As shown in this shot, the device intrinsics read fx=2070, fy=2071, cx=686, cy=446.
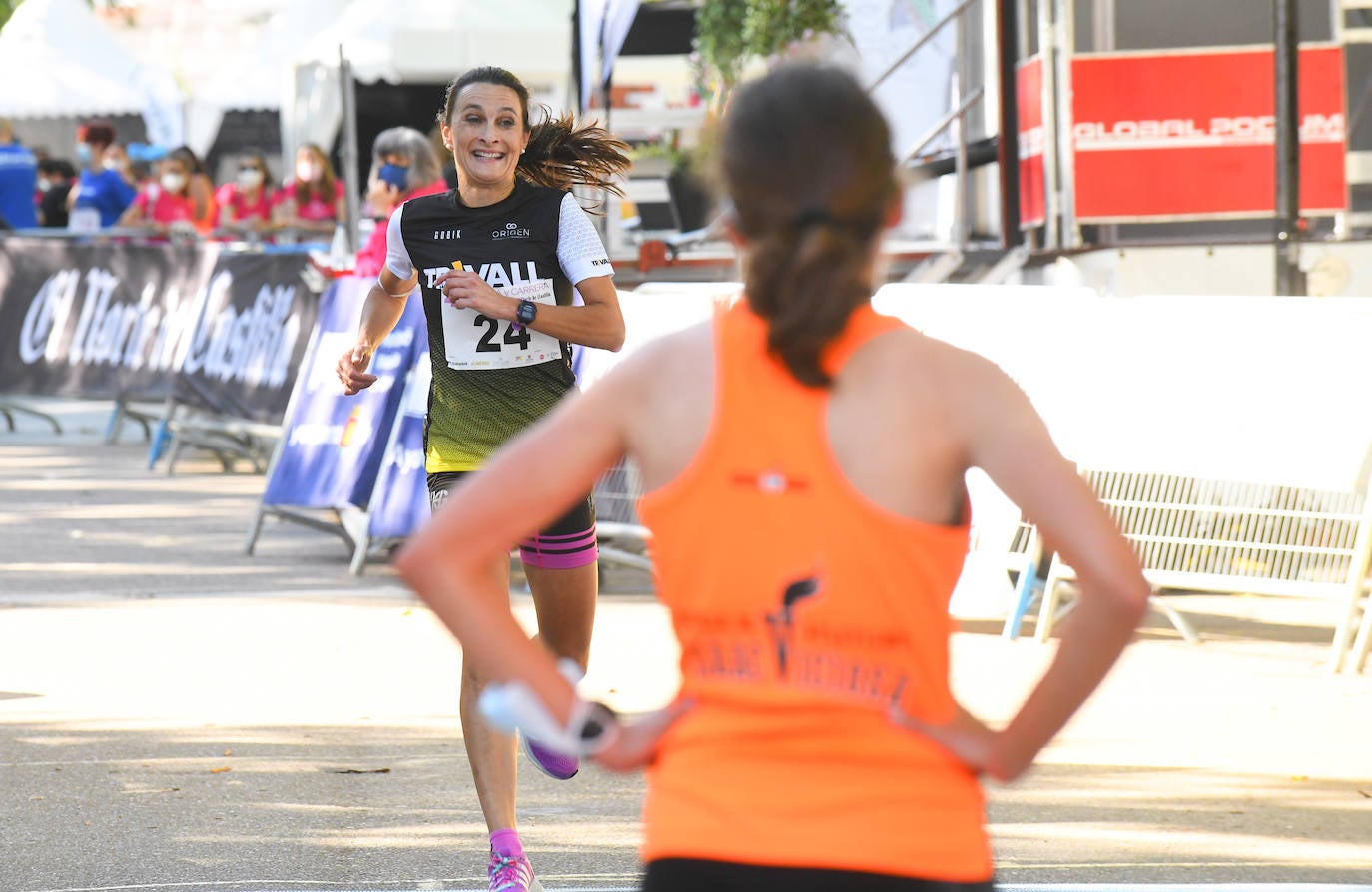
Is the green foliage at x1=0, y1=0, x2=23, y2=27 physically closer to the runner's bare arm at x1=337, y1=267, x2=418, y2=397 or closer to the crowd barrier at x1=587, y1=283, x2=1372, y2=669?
the crowd barrier at x1=587, y1=283, x2=1372, y2=669

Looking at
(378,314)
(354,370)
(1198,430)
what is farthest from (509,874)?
(1198,430)

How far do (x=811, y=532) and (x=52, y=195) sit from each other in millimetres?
22966

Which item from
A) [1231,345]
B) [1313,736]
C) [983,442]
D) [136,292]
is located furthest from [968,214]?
[983,442]

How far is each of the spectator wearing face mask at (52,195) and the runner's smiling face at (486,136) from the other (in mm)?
18740

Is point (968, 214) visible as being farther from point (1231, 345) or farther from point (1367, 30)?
point (1231, 345)

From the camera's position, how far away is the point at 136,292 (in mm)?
16156

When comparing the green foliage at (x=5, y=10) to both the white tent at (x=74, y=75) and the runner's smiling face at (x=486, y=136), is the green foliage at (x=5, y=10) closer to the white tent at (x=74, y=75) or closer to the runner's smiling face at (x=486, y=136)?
the white tent at (x=74, y=75)

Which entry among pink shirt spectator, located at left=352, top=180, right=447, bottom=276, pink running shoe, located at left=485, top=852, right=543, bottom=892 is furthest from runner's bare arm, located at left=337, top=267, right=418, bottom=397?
pink shirt spectator, located at left=352, top=180, right=447, bottom=276

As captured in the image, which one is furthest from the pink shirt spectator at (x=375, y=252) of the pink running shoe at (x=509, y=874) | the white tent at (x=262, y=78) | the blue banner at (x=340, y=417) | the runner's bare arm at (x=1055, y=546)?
the white tent at (x=262, y=78)

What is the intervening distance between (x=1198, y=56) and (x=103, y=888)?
9.30 metres

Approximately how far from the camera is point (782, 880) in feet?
6.84

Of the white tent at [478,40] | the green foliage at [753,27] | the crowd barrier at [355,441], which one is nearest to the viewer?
the crowd barrier at [355,441]

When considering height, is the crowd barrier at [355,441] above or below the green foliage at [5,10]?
below

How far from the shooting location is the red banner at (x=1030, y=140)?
13.0 m
